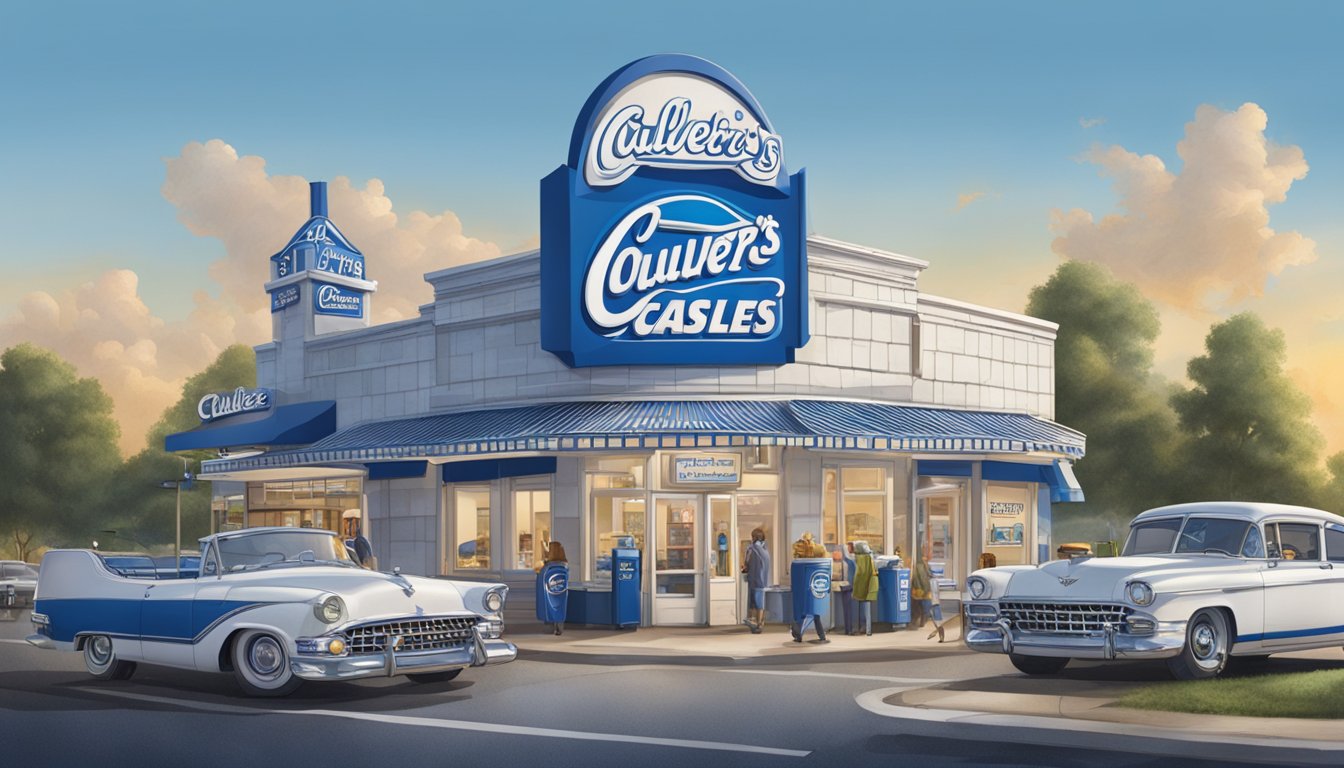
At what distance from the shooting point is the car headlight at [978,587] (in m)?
15.3

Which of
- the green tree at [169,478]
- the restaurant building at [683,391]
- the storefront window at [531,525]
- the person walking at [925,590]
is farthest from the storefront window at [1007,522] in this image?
the green tree at [169,478]

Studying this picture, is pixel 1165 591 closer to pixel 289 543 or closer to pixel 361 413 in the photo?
pixel 289 543

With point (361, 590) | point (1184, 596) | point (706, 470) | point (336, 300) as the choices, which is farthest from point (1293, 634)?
point (336, 300)

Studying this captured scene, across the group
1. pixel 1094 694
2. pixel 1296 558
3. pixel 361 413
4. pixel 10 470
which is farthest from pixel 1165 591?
pixel 10 470

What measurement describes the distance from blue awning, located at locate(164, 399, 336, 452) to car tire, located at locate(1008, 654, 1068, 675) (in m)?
20.4

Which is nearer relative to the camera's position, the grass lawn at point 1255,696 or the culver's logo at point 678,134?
the grass lawn at point 1255,696

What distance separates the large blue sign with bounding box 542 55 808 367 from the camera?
2470 centimetres

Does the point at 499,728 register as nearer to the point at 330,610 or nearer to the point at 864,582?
the point at 330,610

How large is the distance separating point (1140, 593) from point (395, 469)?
18260mm

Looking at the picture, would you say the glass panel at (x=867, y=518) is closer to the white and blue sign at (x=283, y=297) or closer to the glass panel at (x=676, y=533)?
the glass panel at (x=676, y=533)

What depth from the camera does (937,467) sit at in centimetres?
2786

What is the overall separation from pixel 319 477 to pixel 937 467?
47.3 ft

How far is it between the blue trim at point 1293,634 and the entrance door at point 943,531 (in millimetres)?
12777

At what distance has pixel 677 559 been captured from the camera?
80.4 feet
